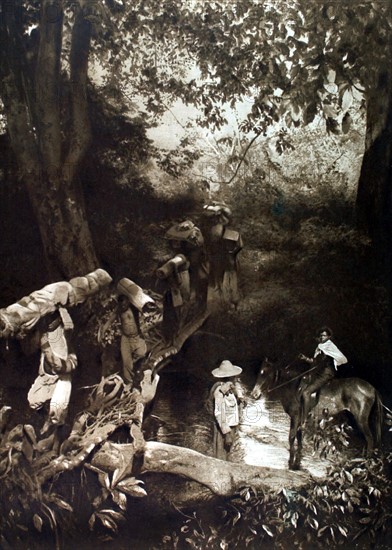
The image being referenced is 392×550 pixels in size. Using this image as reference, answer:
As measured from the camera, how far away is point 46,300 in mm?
5242

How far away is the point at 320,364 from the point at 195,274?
1.11 meters

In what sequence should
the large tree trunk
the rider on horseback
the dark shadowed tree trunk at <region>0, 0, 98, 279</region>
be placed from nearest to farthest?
the dark shadowed tree trunk at <region>0, 0, 98, 279</region>
the large tree trunk
the rider on horseback

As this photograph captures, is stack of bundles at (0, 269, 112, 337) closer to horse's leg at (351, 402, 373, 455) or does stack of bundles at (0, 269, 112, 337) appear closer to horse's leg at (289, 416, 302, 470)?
horse's leg at (289, 416, 302, 470)

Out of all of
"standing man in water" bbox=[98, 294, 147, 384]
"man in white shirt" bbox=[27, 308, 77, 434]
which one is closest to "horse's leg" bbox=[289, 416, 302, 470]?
"standing man in water" bbox=[98, 294, 147, 384]

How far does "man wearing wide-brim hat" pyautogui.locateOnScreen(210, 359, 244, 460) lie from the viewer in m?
5.30

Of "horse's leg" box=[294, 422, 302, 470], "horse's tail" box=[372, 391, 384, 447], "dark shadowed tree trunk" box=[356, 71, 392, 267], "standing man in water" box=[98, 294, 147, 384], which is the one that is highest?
"dark shadowed tree trunk" box=[356, 71, 392, 267]

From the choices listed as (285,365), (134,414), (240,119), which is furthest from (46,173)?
(285,365)

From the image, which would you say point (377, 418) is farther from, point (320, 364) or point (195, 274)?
point (195, 274)

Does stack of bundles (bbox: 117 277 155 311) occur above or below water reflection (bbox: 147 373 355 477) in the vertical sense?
above

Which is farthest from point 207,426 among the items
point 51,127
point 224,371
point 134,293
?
point 51,127

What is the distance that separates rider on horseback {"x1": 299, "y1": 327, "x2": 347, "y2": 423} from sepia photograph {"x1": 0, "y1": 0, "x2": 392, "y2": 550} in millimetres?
14

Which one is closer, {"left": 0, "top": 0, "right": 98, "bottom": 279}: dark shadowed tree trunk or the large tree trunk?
{"left": 0, "top": 0, "right": 98, "bottom": 279}: dark shadowed tree trunk

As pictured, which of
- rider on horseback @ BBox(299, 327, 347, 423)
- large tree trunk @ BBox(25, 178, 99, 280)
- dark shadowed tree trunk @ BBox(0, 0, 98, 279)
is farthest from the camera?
rider on horseback @ BBox(299, 327, 347, 423)

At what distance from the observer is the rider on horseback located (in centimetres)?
538
